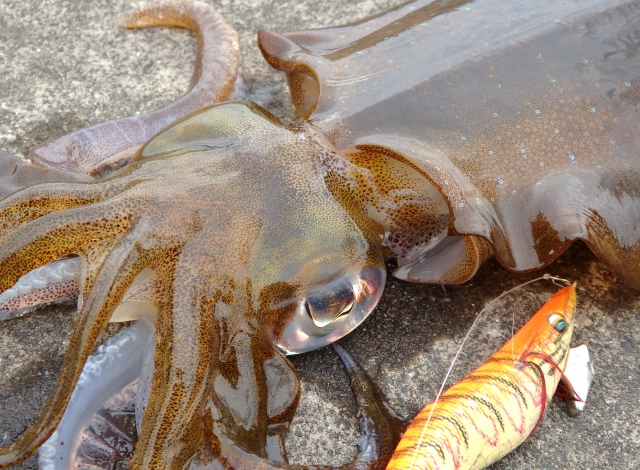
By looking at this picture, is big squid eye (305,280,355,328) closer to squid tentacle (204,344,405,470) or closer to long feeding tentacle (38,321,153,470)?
squid tentacle (204,344,405,470)

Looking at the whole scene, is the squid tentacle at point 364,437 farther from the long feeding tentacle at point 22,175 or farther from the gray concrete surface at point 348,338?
the long feeding tentacle at point 22,175

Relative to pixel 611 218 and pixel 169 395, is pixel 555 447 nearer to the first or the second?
pixel 611 218

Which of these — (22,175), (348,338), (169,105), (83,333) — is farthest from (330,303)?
(169,105)

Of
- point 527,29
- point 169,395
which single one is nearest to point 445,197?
point 527,29

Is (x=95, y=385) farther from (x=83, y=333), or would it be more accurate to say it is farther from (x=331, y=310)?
(x=331, y=310)

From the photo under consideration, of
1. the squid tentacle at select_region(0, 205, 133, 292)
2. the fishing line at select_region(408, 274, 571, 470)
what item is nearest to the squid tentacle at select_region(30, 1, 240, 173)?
the squid tentacle at select_region(0, 205, 133, 292)
